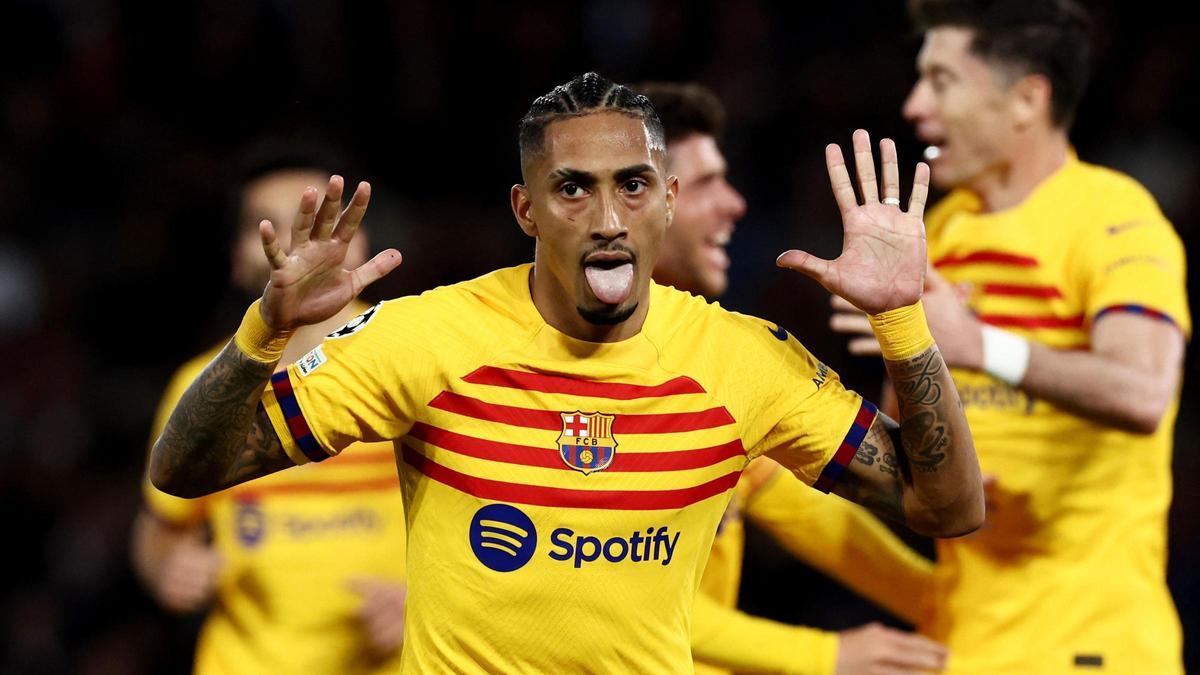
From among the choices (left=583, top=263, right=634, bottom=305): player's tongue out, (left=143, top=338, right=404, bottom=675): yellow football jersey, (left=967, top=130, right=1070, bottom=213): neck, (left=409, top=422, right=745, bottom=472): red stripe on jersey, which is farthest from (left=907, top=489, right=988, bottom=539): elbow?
(left=143, top=338, right=404, bottom=675): yellow football jersey

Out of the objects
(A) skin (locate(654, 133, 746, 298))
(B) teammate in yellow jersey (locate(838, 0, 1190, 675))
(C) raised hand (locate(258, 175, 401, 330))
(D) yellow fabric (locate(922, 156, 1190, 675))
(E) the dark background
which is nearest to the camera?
(C) raised hand (locate(258, 175, 401, 330))

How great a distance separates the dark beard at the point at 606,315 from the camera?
3.05 metres

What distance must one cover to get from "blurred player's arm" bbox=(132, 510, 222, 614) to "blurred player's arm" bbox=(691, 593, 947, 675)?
1.49 meters

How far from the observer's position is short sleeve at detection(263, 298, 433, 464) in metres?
2.97

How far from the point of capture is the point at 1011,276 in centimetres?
439

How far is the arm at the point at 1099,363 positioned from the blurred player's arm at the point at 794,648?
69 cm

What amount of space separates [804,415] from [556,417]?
47cm

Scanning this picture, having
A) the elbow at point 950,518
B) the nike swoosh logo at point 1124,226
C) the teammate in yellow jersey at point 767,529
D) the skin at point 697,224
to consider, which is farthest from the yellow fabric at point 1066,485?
the elbow at point 950,518

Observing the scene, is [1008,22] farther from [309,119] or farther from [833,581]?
[309,119]

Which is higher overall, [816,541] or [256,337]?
[256,337]

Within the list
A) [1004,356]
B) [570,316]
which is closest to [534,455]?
[570,316]

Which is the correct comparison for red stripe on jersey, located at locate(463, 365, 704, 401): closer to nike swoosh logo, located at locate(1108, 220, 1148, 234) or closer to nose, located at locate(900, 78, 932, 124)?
nike swoosh logo, located at locate(1108, 220, 1148, 234)

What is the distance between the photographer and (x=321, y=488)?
183 inches

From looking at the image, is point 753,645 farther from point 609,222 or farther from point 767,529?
point 609,222
